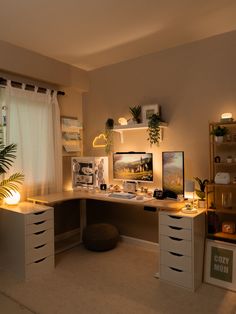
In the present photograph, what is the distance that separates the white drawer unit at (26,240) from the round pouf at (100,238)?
2.02ft

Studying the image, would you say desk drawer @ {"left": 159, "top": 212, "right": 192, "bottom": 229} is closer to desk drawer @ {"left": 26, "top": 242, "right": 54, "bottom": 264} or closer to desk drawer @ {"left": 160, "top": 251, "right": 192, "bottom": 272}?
desk drawer @ {"left": 160, "top": 251, "right": 192, "bottom": 272}

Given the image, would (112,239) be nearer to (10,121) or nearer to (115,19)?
(10,121)

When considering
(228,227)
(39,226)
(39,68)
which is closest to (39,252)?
(39,226)

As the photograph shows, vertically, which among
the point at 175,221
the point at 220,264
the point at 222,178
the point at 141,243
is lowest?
the point at 141,243

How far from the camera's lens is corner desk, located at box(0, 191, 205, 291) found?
2500mm

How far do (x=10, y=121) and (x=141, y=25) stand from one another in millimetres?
1886

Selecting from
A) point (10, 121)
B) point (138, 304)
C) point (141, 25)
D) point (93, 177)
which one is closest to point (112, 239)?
point (93, 177)

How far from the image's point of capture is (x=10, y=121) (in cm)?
318

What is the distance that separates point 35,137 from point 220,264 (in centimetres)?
266

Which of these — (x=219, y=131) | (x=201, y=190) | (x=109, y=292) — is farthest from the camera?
(x=201, y=190)

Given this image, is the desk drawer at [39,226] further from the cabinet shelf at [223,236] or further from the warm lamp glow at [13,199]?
the cabinet shelf at [223,236]

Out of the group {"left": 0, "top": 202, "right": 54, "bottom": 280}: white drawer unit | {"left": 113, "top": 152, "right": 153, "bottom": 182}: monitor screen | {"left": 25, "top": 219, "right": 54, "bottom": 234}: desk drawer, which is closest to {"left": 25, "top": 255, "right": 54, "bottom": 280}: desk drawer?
{"left": 0, "top": 202, "right": 54, "bottom": 280}: white drawer unit

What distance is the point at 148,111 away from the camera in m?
3.38

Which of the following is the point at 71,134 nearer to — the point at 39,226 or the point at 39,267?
the point at 39,226
